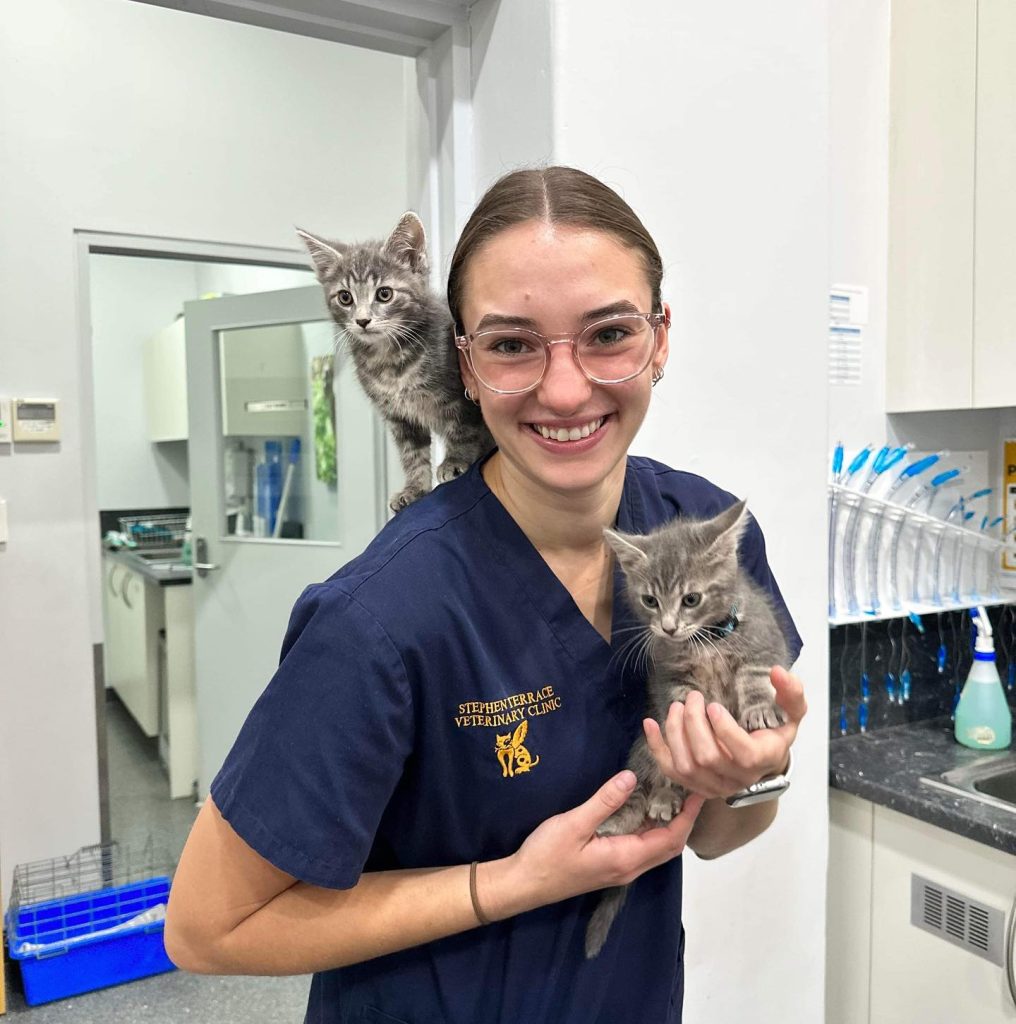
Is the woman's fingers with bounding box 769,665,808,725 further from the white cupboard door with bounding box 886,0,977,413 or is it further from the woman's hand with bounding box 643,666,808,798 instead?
the white cupboard door with bounding box 886,0,977,413

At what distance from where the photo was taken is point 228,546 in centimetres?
350

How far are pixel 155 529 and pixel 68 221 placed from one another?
2697 millimetres

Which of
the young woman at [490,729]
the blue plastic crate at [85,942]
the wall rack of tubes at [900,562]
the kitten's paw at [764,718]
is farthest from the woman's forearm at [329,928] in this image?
the blue plastic crate at [85,942]

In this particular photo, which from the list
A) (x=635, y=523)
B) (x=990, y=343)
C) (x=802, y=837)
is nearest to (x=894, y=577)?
(x=990, y=343)

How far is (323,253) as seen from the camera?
1.25 meters

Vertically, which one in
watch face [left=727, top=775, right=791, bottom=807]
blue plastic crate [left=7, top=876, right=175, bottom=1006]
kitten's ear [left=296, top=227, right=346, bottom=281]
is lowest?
blue plastic crate [left=7, top=876, right=175, bottom=1006]

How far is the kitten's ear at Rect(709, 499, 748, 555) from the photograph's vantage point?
3.08 ft

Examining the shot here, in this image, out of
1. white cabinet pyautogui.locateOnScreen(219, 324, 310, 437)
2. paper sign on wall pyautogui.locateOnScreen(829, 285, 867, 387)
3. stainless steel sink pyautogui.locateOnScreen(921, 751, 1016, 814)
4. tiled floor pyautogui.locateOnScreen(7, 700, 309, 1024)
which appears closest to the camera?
stainless steel sink pyautogui.locateOnScreen(921, 751, 1016, 814)

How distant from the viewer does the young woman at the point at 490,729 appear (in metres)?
0.83

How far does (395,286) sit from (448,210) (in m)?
→ 0.32

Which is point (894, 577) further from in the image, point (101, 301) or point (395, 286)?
point (101, 301)

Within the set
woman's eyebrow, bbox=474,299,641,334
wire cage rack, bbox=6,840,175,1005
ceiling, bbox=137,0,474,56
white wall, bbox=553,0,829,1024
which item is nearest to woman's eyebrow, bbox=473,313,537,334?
woman's eyebrow, bbox=474,299,641,334

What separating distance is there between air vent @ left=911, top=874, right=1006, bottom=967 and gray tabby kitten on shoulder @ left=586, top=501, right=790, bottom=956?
99cm

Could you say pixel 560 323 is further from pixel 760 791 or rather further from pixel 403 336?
pixel 760 791
